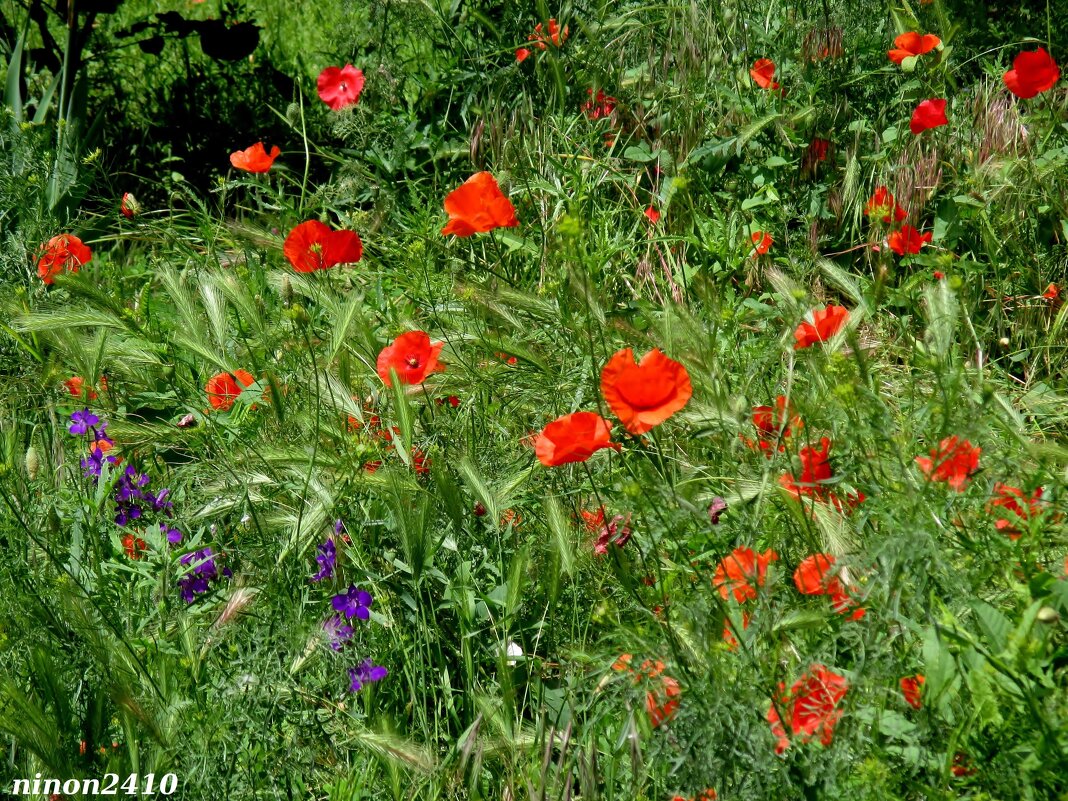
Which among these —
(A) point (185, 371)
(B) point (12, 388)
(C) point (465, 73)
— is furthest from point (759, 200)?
(B) point (12, 388)

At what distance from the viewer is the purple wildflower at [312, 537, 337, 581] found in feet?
5.49

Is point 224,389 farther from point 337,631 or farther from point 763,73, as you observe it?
point 763,73

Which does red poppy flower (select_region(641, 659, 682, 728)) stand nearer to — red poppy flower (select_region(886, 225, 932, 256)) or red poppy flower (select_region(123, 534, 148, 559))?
red poppy flower (select_region(123, 534, 148, 559))

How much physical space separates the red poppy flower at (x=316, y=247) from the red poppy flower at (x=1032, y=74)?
1.44 meters

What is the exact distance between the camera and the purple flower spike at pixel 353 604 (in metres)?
1.57

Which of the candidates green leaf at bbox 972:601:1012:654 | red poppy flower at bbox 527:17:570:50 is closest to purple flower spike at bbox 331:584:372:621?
green leaf at bbox 972:601:1012:654

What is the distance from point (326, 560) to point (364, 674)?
0.75ft

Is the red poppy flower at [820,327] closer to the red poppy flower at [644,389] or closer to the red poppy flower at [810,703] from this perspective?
the red poppy flower at [644,389]

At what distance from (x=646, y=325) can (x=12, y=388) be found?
51.3 inches

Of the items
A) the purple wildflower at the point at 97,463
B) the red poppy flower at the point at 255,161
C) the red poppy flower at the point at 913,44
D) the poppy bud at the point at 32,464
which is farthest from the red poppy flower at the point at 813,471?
the red poppy flower at the point at 255,161

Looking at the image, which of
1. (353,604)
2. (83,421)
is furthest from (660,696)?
(83,421)

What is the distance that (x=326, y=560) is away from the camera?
1.68 m

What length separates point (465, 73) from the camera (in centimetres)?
312

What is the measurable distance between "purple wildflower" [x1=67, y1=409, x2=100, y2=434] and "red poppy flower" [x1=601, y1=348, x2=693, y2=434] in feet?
3.59
